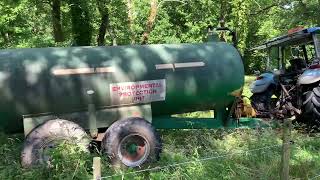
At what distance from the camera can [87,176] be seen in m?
5.21

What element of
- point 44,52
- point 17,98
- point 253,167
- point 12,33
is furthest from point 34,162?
point 12,33

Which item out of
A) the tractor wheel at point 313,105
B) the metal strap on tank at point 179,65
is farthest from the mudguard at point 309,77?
the metal strap on tank at point 179,65

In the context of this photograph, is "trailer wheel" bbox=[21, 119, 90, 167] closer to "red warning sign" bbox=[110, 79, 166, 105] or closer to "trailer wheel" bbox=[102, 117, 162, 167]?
"trailer wheel" bbox=[102, 117, 162, 167]

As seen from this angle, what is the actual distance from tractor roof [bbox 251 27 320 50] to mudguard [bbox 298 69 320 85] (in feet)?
2.27

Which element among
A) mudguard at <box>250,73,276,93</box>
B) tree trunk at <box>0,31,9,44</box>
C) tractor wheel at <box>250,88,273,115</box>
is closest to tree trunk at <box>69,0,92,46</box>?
tree trunk at <box>0,31,9,44</box>

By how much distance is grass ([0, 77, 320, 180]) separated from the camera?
210 inches

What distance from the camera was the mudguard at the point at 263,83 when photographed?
9.91 meters

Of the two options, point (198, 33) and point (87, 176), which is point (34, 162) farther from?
point (198, 33)

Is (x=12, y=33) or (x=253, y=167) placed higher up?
(x=12, y=33)

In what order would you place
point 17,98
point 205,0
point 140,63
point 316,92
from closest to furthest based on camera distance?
1. point 17,98
2. point 140,63
3. point 316,92
4. point 205,0

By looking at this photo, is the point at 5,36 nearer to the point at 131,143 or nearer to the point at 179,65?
the point at 179,65

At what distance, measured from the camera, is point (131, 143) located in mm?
6539

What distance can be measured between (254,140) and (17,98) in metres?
3.41

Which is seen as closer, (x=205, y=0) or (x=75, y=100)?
(x=75, y=100)
